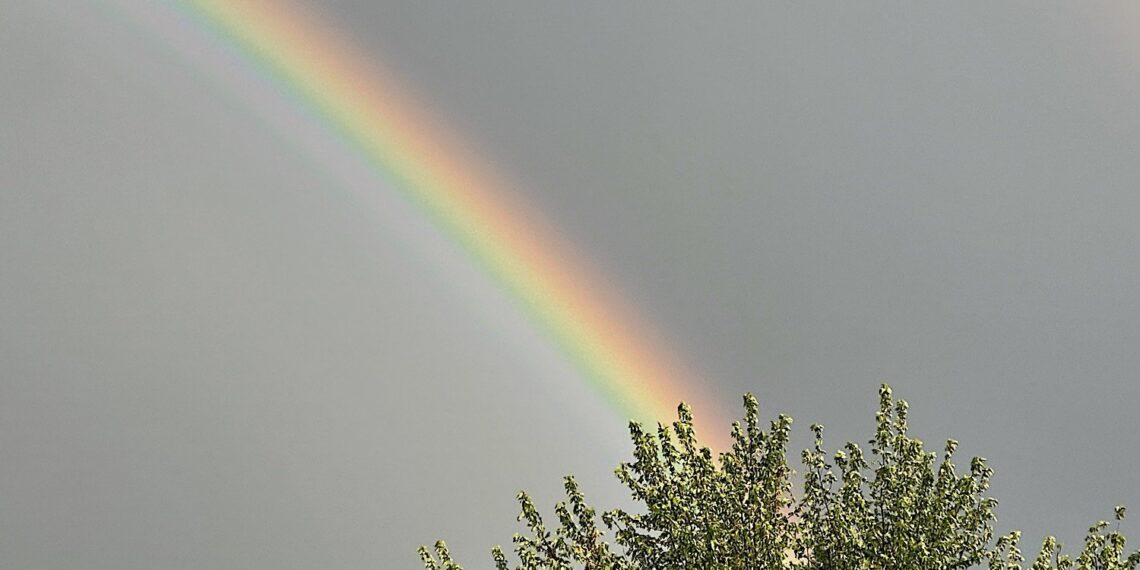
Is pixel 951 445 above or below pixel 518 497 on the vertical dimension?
below

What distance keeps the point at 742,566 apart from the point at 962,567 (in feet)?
10.8

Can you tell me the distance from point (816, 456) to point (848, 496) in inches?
35.0

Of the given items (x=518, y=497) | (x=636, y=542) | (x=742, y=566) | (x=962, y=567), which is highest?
(x=518, y=497)

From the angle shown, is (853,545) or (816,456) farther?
(816,456)

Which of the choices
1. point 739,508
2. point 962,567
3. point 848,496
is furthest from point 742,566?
point 962,567

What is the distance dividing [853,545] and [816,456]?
5.45ft

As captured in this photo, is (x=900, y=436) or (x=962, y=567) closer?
(x=962, y=567)

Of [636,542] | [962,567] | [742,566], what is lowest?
[962,567]

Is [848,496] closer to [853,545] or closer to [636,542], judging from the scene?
[853,545]

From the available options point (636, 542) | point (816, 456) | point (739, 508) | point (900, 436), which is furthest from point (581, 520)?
point (900, 436)

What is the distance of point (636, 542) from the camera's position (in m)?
15.5

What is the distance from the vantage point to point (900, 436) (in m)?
16.2

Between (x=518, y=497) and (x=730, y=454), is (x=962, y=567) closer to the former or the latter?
(x=730, y=454)

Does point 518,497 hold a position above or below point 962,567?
above
